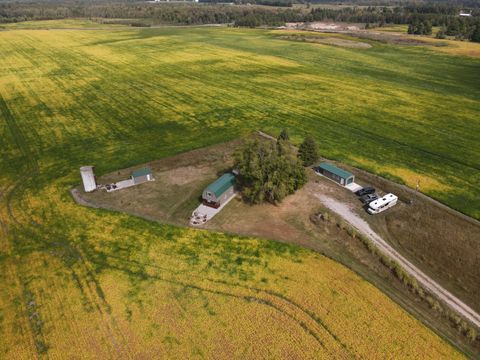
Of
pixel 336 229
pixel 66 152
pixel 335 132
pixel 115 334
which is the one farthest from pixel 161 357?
pixel 335 132

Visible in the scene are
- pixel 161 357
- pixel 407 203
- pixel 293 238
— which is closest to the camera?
pixel 161 357

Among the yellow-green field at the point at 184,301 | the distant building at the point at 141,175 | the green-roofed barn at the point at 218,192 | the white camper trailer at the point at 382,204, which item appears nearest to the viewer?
the yellow-green field at the point at 184,301

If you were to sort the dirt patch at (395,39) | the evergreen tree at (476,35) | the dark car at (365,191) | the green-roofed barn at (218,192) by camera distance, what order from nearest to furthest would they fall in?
the green-roofed barn at (218,192)
the dark car at (365,191)
the dirt patch at (395,39)
the evergreen tree at (476,35)

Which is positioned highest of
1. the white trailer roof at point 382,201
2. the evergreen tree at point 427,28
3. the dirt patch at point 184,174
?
the evergreen tree at point 427,28

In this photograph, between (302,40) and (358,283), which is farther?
(302,40)

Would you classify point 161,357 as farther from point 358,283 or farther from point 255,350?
point 358,283

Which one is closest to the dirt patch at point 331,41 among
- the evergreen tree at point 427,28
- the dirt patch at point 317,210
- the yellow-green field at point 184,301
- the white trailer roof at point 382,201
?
the evergreen tree at point 427,28

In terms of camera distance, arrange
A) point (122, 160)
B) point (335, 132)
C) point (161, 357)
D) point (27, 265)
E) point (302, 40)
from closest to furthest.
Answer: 1. point (161, 357)
2. point (27, 265)
3. point (122, 160)
4. point (335, 132)
5. point (302, 40)

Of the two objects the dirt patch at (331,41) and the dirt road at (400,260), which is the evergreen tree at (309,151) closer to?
the dirt road at (400,260)
